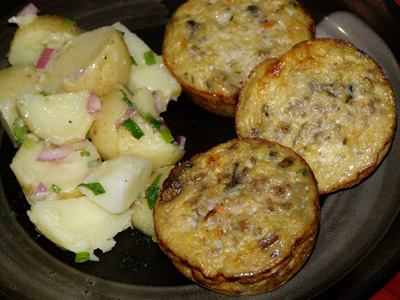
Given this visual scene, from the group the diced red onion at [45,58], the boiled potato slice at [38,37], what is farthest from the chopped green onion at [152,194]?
the boiled potato slice at [38,37]

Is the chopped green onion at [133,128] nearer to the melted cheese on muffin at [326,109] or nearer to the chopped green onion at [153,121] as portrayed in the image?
the chopped green onion at [153,121]

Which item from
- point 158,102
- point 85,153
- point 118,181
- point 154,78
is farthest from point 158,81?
point 118,181

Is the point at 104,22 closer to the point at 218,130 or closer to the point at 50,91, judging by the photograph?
the point at 50,91

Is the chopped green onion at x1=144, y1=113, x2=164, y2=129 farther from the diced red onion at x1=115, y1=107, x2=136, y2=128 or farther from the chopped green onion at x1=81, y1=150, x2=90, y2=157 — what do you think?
the chopped green onion at x1=81, y1=150, x2=90, y2=157

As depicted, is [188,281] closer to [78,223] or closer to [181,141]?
[78,223]

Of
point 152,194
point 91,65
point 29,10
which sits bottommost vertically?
point 152,194

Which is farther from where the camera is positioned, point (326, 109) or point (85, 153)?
point (85, 153)

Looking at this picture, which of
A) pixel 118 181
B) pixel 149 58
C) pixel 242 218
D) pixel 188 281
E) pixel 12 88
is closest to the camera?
pixel 242 218

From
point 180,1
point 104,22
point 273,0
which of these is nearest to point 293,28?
point 273,0
